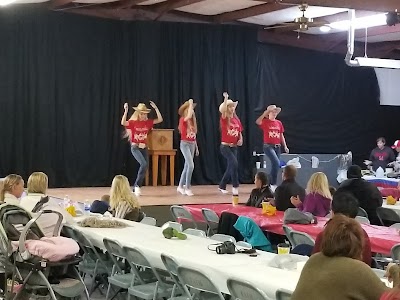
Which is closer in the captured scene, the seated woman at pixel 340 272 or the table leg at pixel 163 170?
the seated woman at pixel 340 272

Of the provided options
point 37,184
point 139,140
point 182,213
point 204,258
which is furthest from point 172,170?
point 204,258

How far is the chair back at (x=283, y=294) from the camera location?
3.46m

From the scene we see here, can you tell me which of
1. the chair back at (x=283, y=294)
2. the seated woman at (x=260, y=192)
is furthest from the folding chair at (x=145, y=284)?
the seated woman at (x=260, y=192)

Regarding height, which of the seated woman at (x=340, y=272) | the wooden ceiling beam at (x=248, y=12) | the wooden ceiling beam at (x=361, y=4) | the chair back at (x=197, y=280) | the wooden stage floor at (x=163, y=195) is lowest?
the wooden stage floor at (x=163, y=195)

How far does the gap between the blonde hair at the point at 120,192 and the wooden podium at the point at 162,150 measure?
5715mm

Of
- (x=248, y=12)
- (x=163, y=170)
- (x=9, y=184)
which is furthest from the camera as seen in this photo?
(x=248, y=12)

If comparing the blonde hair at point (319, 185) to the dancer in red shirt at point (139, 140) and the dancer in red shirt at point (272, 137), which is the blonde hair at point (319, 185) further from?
the dancer in red shirt at point (272, 137)

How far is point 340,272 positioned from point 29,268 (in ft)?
9.09

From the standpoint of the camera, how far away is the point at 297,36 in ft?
49.9

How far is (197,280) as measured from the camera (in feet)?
13.4

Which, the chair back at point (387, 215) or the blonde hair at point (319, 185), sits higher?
the blonde hair at point (319, 185)

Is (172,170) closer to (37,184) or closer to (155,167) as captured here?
(155,167)

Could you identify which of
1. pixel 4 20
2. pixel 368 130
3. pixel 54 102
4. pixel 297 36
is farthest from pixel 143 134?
pixel 368 130

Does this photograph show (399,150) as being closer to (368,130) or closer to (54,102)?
(368,130)
